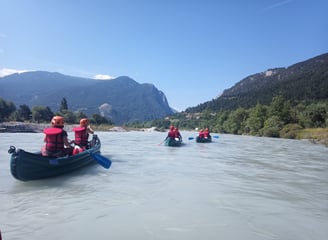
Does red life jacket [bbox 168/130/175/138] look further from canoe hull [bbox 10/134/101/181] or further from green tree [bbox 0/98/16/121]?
green tree [bbox 0/98/16/121]

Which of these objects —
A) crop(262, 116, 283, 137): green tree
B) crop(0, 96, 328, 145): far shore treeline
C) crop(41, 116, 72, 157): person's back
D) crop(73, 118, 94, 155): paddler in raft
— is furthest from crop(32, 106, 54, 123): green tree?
crop(41, 116, 72, 157): person's back

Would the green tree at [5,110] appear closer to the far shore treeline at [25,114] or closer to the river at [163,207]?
the far shore treeline at [25,114]

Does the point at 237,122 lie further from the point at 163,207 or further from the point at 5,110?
the point at 163,207

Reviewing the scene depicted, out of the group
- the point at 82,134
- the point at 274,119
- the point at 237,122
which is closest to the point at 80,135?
the point at 82,134

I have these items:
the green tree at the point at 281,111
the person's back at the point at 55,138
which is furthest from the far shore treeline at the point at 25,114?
the person's back at the point at 55,138

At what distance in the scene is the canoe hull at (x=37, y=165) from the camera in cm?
988

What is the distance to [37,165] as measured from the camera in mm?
10484

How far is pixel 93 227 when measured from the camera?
649 cm

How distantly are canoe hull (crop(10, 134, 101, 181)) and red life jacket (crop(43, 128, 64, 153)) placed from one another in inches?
Result: 15.1

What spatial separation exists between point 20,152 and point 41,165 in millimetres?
1078

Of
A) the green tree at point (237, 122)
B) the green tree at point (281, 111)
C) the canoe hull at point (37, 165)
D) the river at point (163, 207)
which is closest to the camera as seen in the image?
the river at point (163, 207)

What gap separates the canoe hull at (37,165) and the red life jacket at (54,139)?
385 millimetres

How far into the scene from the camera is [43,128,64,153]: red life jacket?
1090 centimetres

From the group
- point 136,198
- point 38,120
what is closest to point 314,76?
point 38,120
